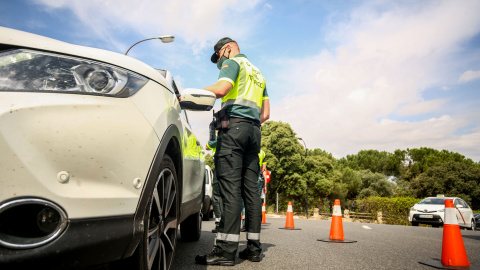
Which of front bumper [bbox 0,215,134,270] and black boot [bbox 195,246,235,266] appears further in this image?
black boot [bbox 195,246,235,266]

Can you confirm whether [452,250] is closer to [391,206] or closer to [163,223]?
[163,223]

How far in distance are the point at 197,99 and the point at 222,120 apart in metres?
0.91

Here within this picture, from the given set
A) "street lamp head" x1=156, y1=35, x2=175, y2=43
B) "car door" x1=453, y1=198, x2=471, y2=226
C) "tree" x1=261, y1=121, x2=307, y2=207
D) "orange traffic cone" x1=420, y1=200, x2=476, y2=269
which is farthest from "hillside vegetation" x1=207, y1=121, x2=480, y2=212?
"orange traffic cone" x1=420, y1=200, x2=476, y2=269

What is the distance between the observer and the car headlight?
146 cm

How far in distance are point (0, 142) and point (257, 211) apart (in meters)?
2.60

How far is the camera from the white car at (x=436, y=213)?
16.6 metres

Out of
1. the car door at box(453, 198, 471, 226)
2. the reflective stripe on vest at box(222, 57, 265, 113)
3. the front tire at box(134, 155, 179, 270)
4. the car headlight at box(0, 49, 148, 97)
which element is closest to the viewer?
the car headlight at box(0, 49, 148, 97)

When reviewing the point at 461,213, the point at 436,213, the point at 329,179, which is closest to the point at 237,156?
the point at 461,213

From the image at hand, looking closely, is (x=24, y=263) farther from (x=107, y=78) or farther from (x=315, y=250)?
(x=315, y=250)

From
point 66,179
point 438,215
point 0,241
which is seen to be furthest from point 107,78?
point 438,215

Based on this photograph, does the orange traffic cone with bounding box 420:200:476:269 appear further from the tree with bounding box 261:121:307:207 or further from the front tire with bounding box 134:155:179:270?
the tree with bounding box 261:121:307:207

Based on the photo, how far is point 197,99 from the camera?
2611mm

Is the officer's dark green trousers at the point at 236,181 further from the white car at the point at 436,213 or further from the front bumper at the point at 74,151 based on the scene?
the white car at the point at 436,213

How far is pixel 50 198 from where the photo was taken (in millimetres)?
1381
